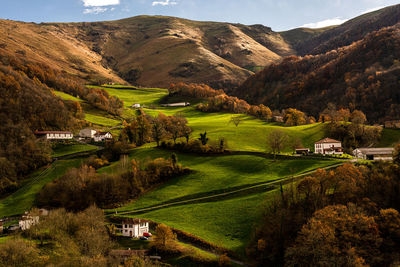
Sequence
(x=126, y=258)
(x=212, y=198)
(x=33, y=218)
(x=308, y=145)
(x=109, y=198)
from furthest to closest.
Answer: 1. (x=308, y=145)
2. (x=109, y=198)
3. (x=212, y=198)
4. (x=33, y=218)
5. (x=126, y=258)

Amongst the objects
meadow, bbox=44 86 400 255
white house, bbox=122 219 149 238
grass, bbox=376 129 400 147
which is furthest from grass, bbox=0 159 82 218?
grass, bbox=376 129 400 147

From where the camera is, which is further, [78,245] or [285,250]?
[78,245]

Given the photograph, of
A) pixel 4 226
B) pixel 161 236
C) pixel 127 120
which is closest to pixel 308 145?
pixel 161 236

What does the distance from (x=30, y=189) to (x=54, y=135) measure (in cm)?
4395

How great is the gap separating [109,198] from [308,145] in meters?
60.9

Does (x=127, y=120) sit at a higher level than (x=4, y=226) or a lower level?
higher

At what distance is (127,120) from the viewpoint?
174m

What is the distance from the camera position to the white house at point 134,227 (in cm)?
6531

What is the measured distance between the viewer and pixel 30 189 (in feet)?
319

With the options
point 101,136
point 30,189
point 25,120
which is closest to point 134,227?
point 30,189

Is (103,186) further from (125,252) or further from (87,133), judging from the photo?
(87,133)

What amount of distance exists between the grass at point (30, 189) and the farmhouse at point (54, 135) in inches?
1068

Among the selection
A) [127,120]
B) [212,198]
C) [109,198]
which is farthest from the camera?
[127,120]

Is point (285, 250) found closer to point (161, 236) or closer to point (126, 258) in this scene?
point (161, 236)
